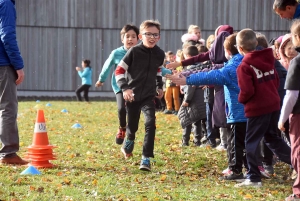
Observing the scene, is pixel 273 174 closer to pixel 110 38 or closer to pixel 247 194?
pixel 247 194

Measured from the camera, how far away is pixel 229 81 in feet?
24.3

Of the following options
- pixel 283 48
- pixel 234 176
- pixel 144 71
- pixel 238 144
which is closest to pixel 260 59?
pixel 283 48

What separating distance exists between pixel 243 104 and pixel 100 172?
1971 millimetres

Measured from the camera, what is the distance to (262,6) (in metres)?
30.4

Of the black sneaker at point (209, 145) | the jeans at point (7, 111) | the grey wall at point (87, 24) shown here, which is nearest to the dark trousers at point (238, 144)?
the jeans at point (7, 111)

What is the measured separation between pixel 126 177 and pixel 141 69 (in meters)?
1.57

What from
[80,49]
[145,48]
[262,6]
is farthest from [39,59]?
[145,48]

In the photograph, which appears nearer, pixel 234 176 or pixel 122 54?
pixel 234 176

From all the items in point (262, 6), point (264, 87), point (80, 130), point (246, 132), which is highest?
point (262, 6)

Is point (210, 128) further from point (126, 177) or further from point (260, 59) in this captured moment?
point (260, 59)

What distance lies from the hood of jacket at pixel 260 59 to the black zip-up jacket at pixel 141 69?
1855 millimetres

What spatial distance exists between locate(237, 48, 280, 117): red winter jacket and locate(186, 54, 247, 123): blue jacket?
0.45 metres

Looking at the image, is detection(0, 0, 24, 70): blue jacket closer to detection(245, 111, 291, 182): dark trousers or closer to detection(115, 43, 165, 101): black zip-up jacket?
detection(115, 43, 165, 101): black zip-up jacket

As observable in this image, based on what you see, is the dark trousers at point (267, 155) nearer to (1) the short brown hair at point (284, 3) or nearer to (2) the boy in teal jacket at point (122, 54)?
(1) the short brown hair at point (284, 3)
